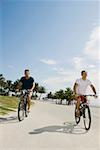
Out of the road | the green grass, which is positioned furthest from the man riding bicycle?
the green grass

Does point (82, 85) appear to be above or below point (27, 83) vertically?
below

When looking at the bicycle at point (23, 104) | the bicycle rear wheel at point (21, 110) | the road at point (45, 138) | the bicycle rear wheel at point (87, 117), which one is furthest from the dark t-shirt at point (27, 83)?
the bicycle rear wheel at point (87, 117)

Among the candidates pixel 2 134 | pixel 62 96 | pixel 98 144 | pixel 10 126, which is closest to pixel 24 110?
pixel 10 126

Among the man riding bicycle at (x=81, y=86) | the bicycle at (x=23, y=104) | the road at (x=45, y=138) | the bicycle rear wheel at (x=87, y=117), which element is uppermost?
the man riding bicycle at (x=81, y=86)

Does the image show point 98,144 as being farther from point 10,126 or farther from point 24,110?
point 24,110

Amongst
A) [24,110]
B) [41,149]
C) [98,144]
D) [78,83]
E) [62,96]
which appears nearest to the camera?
[41,149]

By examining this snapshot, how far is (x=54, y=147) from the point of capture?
22.8 feet

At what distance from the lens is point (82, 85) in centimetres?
1045

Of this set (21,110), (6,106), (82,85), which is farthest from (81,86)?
(6,106)

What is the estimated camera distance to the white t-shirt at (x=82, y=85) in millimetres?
10367

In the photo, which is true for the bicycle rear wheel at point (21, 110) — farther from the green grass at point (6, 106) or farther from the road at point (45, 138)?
the green grass at point (6, 106)

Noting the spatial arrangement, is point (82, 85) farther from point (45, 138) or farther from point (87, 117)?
point (45, 138)

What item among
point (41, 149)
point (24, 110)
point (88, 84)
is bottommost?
point (41, 149)

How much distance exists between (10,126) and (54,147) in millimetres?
2913
